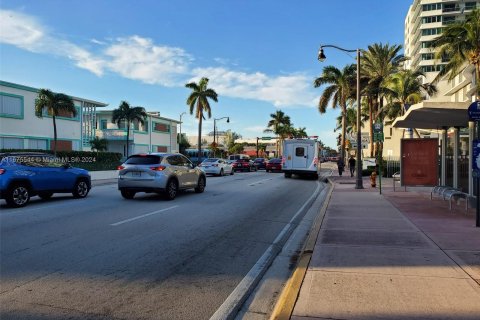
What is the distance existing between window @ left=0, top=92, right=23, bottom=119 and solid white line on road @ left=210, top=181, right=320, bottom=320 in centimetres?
3620

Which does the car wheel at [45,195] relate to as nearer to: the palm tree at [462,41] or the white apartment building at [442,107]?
the white apartment building at [442,107]

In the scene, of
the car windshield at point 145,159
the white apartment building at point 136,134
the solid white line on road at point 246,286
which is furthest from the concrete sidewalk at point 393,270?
the white apartment building at point 136,134

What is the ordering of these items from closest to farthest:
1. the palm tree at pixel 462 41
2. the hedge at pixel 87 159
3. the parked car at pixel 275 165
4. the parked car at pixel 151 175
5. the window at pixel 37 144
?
the parked car at pixel 151 175, the palm tree at pixel 462 41, the hedge at pixel 87 159, the parked car at pixel 275 165, the window at pixel 37 144

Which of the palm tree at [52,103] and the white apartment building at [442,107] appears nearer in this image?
the white apartment building at [442,107]

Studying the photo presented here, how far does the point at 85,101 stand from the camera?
4866 cm

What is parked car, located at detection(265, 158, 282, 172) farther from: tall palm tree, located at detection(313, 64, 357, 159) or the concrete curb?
the concrete curb

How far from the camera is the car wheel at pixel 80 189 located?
48.8 feet

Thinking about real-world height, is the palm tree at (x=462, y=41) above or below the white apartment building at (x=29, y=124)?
above

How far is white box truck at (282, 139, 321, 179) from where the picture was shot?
1137 inches

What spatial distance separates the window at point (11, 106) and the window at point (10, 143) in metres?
2.04

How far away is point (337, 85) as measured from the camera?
49.3m

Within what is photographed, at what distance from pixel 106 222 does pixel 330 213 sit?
19.5ft

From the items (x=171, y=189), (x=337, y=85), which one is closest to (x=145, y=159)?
(x=171, y=189)

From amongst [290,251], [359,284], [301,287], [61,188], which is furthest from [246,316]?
[61,188]
